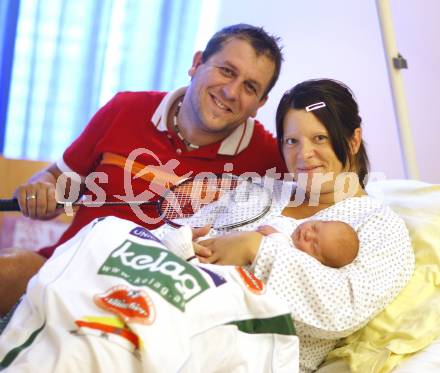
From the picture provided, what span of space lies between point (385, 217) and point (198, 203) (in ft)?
1.62

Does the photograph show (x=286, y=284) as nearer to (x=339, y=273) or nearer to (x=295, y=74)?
(x=339, y=273)

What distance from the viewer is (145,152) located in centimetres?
171

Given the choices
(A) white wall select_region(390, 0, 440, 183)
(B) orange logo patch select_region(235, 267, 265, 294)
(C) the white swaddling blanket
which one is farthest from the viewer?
(A) white wall select_region(390, 0, 440, 183)

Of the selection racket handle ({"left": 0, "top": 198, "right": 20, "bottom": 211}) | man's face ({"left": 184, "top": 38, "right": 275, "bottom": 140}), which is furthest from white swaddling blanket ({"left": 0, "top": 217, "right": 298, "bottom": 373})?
man's face ({"left": 184, "top": 38, "right": 275, "bottom": 140})

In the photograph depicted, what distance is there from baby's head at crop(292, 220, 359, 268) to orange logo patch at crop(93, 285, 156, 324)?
438 mm

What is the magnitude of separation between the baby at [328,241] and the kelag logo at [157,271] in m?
0.29

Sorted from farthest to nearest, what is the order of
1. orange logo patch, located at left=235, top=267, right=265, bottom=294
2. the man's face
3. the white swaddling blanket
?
the man's face
orange logo patch, located at left=235, top=267, right=265, bottom=294
the white swaddling blanket

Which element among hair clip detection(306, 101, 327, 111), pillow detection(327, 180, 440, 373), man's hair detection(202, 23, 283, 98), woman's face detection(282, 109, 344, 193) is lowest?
pillow detection(327, 180, 440, 373)

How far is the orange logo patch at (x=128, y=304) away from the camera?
86cm

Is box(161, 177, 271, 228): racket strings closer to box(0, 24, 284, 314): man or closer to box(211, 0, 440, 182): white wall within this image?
box(0, 24, 284, 314): man

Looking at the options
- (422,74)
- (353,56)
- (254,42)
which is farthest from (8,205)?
(422,74)

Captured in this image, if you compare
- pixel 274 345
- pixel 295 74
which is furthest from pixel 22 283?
pixel 295 74

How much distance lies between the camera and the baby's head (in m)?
1.17

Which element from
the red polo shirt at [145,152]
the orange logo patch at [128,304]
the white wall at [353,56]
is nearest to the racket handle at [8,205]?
the red polo shirt at [145,152]
